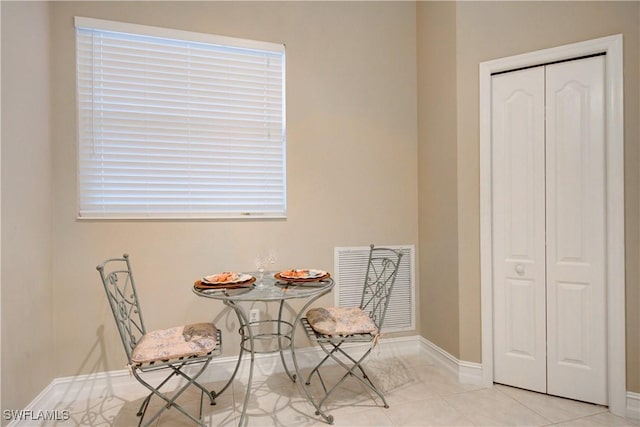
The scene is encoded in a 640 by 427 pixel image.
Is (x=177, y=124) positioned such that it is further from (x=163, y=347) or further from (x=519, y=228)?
(x=519, y=228)

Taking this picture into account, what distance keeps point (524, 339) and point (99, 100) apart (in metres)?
3.37

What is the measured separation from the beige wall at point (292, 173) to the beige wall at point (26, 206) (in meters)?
0.10

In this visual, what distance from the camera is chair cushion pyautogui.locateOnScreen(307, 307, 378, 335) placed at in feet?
6.57

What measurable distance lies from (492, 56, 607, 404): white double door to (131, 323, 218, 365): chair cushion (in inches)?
77.9

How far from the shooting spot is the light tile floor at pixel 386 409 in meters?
1.92

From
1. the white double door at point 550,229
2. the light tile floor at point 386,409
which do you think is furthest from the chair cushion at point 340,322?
the white double door at point 550,229

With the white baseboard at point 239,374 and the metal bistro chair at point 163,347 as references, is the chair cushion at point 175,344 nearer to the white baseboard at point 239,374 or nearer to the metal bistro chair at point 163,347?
the metal bistro chair at point 163,347

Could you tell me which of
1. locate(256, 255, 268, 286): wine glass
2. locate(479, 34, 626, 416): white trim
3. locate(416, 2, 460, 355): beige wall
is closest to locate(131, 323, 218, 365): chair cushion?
locate(256, 255, 268, 286): wine glass

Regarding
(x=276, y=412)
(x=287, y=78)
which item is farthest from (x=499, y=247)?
(x=287, y=78)

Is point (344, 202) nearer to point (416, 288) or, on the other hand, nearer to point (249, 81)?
point (416, 288)

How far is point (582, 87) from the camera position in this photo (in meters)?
2.07

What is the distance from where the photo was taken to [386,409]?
→ 204 cm

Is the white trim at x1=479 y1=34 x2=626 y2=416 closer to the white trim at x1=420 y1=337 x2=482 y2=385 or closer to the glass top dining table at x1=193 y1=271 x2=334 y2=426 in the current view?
the white trim at x1=420 y1=337 x2=482 y2=385

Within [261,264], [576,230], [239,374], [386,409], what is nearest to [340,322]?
[386,409]
